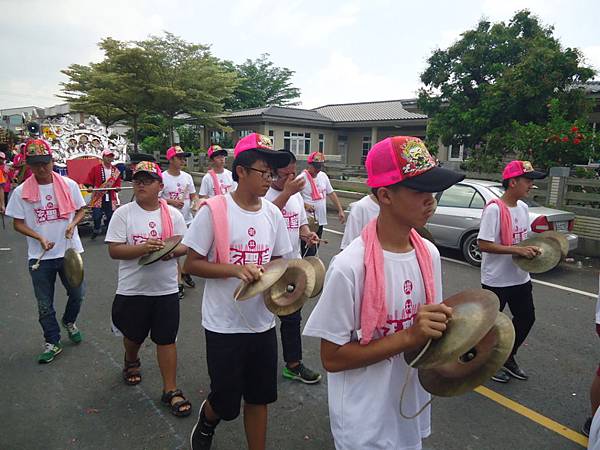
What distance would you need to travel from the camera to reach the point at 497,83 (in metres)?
12.5

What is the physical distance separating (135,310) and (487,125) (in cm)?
1247

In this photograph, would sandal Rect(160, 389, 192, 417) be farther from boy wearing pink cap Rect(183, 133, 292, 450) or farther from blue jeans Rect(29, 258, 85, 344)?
blue jeans Rect(29, 258, 85, 344)

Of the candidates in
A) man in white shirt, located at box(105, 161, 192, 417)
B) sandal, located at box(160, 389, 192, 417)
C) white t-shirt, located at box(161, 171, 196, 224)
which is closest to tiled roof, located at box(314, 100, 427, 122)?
white t-shirt, located at box(161, 171, 196, 224)

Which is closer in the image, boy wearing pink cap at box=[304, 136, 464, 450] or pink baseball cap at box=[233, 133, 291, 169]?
boy wearing pink cap at box=[304, 136, 464, 450]

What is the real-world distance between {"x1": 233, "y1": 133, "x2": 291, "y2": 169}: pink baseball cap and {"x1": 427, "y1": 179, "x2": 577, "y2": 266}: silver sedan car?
6.30m

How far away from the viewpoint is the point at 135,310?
133 inches

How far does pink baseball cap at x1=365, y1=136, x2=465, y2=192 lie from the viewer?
5.13 ft

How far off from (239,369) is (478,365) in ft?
4.76

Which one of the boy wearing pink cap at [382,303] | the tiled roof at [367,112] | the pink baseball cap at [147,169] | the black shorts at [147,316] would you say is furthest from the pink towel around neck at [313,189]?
the tiled roof at [367,112]

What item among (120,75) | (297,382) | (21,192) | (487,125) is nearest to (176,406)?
(297,382)

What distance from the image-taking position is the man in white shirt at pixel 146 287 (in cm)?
336

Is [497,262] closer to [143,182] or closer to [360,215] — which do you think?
[360,215]

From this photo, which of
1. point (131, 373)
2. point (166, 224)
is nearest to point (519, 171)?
point (166, 224)

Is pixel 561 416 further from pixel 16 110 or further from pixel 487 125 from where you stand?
pixel 16 110
